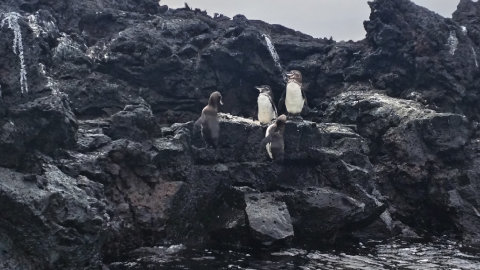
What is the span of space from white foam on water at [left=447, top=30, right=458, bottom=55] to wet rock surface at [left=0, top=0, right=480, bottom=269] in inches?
2.8

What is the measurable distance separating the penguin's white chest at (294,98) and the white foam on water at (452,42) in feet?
20.0

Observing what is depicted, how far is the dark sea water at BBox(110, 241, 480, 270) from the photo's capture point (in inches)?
358

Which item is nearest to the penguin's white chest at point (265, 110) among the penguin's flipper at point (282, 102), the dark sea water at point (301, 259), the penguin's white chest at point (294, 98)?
the penguin's white chest at point (294, 98)

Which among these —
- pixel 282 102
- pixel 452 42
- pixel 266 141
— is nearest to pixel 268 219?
pixel 266 141

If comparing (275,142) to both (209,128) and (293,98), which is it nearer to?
(209,128)

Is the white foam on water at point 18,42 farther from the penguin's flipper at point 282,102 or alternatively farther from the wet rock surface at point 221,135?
the penguin's flipper at point 282,102

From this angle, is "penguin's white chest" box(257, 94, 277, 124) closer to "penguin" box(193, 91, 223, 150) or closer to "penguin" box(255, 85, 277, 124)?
"penguin" box(255, 85, 277, 124)

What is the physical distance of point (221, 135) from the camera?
12.7 m

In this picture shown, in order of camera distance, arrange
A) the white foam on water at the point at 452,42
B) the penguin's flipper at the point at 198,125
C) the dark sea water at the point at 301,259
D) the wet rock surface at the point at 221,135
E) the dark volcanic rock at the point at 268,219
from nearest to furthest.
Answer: the wet rock surface at the point at 221,135 → the dark sea water at the point at 301,259 → the dark volcanic rock at the point at 268,219 → the penguin's flipper at the point at 198,125 → the white foam on water at the point at 452,42

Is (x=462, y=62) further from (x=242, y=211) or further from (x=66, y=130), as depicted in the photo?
(x=66, y=130)

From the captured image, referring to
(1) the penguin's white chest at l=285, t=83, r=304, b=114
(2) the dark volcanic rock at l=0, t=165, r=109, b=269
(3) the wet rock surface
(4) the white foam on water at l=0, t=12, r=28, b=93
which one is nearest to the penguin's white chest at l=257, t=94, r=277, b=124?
(1) the penguin's white chest at l=285, t=83, r=304, b=114

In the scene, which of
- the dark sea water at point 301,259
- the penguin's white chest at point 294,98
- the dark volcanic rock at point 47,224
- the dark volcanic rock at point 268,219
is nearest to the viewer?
the dark volcanic rock at point 47,224

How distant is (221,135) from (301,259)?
4207 mm

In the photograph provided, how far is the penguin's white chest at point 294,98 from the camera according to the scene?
1569 cm
